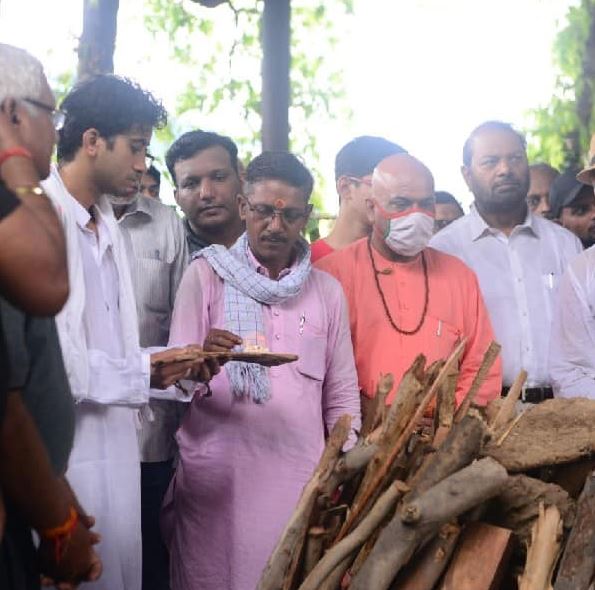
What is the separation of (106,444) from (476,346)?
1.62 metres

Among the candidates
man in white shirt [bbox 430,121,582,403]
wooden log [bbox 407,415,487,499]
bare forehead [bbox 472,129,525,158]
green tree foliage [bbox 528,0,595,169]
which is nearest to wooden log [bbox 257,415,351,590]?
wooden log [bbox 407,415,487,499]

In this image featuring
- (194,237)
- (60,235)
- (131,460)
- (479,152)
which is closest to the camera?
(60,235)

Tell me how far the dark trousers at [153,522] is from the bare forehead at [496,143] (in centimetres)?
203

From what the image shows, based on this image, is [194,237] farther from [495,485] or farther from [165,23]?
[165,23]

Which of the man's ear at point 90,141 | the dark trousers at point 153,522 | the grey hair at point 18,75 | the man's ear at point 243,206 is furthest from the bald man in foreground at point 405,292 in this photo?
the grey hair at point 18,75

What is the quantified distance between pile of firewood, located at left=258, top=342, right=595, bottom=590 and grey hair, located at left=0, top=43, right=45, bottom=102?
1138mm

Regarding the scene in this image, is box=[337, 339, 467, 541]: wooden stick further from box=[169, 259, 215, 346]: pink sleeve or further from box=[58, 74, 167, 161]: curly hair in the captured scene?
box=[58, 74, 167, 161]: curly hair

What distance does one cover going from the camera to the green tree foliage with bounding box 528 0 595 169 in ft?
32.2

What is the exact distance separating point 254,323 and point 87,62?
131 inches

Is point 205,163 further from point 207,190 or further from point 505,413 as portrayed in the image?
point 505,413

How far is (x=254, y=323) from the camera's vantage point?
361 centimetres

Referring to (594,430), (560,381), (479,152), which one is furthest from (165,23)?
(594,430)

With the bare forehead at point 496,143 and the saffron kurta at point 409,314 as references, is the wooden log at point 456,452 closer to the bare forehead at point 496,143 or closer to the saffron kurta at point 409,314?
the saffron kurta at point 409,314

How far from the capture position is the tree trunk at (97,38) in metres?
6.33
